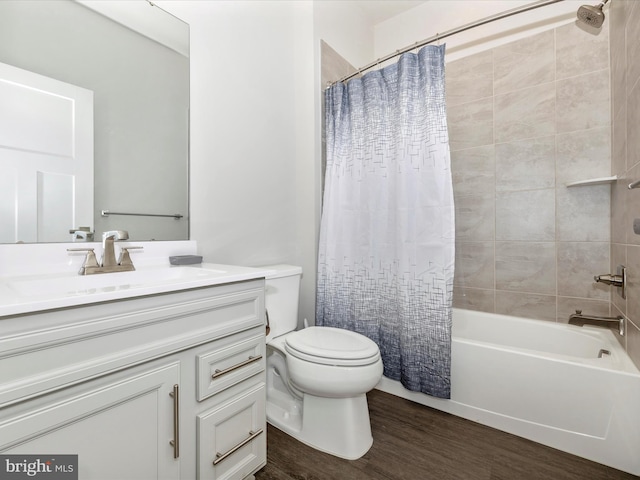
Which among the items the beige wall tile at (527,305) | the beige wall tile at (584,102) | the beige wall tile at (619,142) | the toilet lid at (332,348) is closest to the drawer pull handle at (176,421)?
the toilet lid at (332,348)

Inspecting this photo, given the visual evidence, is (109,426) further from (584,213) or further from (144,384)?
(584,213)

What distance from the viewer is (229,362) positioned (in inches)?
42.2

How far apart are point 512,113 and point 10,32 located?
2.48 m

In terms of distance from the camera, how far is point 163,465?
897mm

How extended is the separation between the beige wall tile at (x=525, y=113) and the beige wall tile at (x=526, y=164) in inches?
2.0

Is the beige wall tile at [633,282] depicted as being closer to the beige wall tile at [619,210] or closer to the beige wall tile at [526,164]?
the beige wall tile at [619,210]

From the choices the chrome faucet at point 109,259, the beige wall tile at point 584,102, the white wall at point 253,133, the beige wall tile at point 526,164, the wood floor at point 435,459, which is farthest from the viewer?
the beige wall tile at point 526,164

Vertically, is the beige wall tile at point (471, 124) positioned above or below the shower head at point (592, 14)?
below

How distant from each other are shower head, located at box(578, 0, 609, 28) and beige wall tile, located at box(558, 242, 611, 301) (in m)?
1.15

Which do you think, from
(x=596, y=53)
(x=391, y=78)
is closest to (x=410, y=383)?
(x=391, y=78)

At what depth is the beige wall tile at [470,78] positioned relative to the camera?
2.11m

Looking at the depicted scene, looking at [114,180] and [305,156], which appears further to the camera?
[305,156]

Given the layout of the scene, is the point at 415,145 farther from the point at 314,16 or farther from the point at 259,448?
the point at 259,448

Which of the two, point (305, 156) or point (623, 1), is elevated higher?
point (623, 1)
